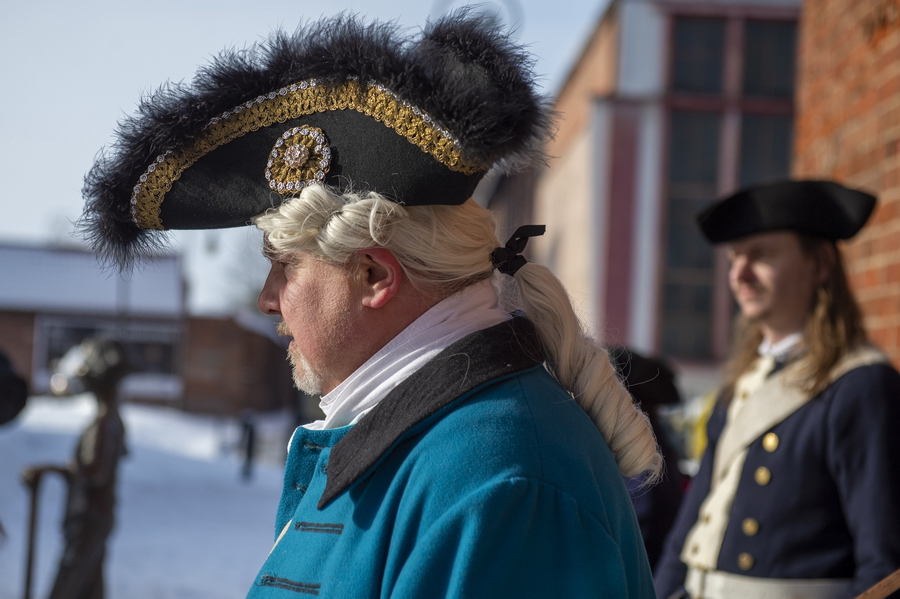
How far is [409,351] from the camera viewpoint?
1560mm

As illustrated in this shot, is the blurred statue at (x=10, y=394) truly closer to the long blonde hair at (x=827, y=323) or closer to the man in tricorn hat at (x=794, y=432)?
the man in tricorn hat at (x=794, y=432)

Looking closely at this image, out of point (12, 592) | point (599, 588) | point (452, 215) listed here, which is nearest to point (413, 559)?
point (599, 588)

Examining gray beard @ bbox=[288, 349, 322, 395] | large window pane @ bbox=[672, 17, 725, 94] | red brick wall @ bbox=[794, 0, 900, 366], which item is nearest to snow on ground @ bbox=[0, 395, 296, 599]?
gray beard @ bbox=[288, 349, 322, 395]

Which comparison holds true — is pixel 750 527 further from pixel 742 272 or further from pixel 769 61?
pixel 769 61

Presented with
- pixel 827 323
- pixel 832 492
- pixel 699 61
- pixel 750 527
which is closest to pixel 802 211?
pixel 827 323

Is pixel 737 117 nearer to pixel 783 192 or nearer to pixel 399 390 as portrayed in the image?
pixel 783 192

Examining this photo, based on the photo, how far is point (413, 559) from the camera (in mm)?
1274

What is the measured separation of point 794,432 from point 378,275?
1.57m

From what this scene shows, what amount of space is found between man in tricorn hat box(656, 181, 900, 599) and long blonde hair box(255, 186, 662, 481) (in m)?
1.02

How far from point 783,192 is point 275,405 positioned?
33.7 meters

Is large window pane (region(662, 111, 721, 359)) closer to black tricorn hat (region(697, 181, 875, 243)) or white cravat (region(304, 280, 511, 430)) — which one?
black tricorn hat (region(697, 181, 875, 243))

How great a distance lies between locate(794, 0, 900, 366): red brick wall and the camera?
10.1ft

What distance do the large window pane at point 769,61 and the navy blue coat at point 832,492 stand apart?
11907 millimetres

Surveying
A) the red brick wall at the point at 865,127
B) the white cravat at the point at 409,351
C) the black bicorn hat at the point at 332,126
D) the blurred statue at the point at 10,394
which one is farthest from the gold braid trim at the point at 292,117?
the red brick wall at the point at 865,127
